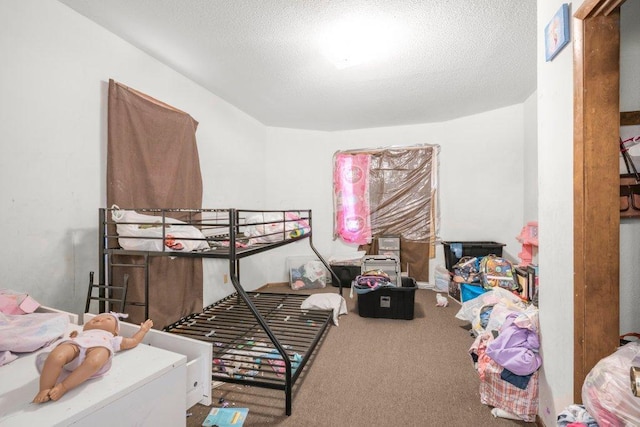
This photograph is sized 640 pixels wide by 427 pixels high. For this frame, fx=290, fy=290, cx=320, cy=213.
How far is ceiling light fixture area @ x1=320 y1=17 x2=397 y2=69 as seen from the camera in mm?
1843

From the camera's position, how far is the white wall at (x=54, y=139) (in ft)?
4.84

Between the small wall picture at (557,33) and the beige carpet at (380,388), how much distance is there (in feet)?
5.41

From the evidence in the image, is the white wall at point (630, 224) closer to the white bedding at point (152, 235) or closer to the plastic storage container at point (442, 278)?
the white bedding at point (152, 235)

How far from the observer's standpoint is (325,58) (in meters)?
2.25

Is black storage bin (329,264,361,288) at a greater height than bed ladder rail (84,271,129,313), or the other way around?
bed ladder rail (84,271,129,313)

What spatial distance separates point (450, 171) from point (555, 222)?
2682 mm

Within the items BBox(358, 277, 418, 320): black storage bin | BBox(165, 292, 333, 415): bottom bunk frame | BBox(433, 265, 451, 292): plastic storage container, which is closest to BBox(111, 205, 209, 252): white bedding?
BBox(165, 292, 333, 415): bottom bunk frame

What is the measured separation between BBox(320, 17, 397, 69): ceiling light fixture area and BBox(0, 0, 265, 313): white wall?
1.43 metres

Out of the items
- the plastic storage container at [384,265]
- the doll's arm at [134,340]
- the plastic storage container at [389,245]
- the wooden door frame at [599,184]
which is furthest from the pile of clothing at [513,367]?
the plastic storage container at [389,245]

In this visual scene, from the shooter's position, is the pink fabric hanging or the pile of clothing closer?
the pile of clothing

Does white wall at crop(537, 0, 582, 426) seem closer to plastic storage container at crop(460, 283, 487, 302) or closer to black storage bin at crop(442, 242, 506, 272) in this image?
plastic storage container at crop(460, 283, 487, 302)

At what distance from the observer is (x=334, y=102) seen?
10.3 ft

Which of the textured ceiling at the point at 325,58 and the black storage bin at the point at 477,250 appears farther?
the black storage bin at the point at 477,250

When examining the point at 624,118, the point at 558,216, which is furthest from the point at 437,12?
the point at 558,216
